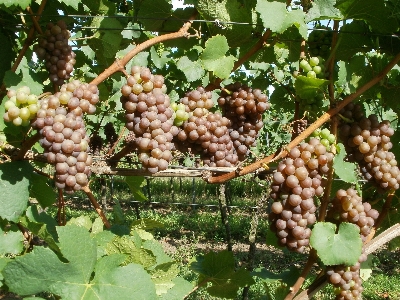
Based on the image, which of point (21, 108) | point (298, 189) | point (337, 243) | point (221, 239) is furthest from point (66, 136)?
point (221, 239)

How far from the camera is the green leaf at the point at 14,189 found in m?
1.44

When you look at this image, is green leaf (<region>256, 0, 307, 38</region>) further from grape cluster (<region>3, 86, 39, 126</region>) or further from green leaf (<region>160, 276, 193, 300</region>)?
green leaf (<region>160, 276, 193, 300</region>)

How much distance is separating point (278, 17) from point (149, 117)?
1.91 ft

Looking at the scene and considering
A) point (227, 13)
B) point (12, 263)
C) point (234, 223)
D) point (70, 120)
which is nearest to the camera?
point (70, 120)

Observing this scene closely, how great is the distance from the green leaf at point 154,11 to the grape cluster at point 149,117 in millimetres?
542

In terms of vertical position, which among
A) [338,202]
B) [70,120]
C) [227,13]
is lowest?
[338,202]

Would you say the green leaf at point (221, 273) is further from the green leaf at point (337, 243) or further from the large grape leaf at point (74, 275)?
the large grape leaf at point (74, 275)

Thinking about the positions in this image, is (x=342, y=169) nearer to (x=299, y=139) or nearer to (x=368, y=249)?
(x=299, y=139)

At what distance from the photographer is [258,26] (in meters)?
1.76

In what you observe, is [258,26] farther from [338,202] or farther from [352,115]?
[338,202]

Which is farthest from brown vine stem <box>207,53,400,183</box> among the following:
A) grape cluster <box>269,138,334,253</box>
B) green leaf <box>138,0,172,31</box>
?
green leaf <box>138,0,172,31</box>

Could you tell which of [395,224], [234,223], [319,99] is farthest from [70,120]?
[234,223]

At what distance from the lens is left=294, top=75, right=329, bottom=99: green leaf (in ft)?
5.07

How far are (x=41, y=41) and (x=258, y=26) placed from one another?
Result: 0.82 m
